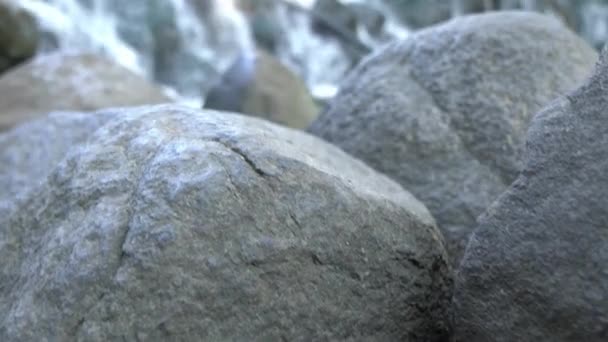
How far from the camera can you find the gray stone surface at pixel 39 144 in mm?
3242

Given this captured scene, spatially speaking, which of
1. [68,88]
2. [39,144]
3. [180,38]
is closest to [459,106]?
[39,144]

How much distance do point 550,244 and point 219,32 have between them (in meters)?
10.4

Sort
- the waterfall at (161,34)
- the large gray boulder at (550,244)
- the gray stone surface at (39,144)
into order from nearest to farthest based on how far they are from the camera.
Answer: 1. the large gray boulder at (550,244)
2. the gray stone surface at (39,144)
3. the waterfall at (161,34)

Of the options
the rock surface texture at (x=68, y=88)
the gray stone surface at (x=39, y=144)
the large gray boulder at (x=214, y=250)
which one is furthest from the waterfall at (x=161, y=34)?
the large gray boulder at (x=214, y=250)

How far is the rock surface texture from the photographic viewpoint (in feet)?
16.9

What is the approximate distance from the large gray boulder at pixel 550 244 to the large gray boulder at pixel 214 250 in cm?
27

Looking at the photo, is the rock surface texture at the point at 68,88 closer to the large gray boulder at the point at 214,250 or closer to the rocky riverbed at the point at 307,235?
the rocky riverbed at the point at 307,235

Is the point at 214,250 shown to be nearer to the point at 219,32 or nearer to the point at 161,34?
the point at 161,34

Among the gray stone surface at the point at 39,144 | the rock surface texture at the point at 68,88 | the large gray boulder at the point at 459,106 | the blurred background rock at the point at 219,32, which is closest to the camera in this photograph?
the large gray boulder at the point at 459,106

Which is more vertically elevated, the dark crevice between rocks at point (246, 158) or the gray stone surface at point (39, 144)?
the dark crevice between rocks at point (246, 158)

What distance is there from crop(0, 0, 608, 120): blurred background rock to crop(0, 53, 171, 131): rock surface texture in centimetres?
286

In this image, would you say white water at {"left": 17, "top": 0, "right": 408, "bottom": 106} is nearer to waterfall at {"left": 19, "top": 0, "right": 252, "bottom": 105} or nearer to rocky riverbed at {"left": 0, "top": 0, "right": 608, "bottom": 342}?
waterfall at {"left": 19, "top": 0, "right": 252, "bottom": 105}

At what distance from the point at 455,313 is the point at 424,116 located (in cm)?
127

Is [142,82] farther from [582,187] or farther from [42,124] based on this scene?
[582,187]
